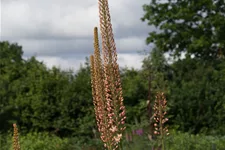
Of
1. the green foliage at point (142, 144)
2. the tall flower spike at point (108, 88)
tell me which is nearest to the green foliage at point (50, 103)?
the green foliage at point (142, 144)

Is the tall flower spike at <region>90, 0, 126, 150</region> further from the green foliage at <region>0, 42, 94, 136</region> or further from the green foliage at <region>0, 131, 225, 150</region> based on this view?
the green foliage at <region>0, 42, 94, 136</region>

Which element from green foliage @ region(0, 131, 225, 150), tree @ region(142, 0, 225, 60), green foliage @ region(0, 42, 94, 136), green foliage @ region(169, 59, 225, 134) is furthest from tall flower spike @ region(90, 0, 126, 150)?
tree @ region(142, 0, 225, 60)

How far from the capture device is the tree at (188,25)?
118 ft

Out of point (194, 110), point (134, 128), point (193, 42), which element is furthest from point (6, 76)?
point (193, 42)

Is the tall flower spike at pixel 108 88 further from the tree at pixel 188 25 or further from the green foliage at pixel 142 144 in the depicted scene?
the tree at pixel 188 25

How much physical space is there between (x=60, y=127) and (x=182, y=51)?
21478mm

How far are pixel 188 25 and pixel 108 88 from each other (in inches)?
1381

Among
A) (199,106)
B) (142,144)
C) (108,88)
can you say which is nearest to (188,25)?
(199,106)

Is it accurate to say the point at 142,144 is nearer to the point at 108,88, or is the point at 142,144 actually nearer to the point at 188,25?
the point at 108,88

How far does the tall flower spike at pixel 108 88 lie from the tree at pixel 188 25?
108 feet

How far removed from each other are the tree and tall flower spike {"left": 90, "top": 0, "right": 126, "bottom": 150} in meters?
32.8

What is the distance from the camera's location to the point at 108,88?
9.43 ft

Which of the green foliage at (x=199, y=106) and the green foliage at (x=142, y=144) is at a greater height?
the green foliage at (x=199, y=106)

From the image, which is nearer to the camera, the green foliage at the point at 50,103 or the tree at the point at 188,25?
the green foliage at the point at 50,103
